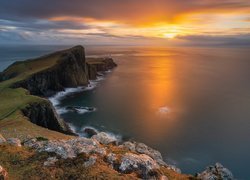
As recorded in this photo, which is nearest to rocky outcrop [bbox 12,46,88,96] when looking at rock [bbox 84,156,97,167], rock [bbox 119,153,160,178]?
rock [bbox 84,156,97,167]

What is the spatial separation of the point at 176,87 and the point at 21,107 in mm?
101683

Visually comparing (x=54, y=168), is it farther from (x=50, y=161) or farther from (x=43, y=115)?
(x=43, y=115)

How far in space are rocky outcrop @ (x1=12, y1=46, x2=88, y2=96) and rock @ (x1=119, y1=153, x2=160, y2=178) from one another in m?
106

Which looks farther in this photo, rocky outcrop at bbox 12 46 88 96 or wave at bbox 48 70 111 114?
rocky outcrop at bbox 12 46 88 96

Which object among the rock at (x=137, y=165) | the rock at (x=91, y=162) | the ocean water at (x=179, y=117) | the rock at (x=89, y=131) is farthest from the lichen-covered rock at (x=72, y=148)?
the rock at (x=89, y=131)

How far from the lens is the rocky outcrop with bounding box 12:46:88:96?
133875 mm

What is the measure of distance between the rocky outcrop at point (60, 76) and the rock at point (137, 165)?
106 m

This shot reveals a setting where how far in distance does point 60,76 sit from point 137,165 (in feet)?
446

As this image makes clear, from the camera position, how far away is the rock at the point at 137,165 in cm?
2656

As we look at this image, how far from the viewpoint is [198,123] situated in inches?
3617

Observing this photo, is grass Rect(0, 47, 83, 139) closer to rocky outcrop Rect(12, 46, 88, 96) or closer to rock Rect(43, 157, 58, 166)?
rocky outcrop Rect(12, 46, 88, 96)

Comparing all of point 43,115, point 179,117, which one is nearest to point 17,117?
point 43,115

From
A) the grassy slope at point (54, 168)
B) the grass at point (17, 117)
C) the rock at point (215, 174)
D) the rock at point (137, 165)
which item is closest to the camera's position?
the grassy slope at point (54, 168)

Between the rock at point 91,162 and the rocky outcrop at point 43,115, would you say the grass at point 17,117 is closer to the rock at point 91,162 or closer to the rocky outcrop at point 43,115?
the rocky outcrop at point 43,115
